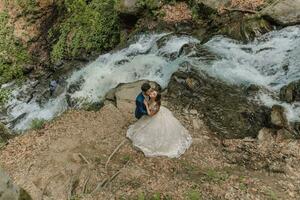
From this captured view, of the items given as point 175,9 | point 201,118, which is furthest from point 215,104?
Answer: point 175,9

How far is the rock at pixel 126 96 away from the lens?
11.8 m

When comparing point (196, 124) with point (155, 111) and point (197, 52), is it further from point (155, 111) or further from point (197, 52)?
point (197, 52)

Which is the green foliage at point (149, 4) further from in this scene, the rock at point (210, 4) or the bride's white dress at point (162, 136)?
the bride's white dress at point (162, 136)

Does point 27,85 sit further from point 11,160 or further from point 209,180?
point 209,180

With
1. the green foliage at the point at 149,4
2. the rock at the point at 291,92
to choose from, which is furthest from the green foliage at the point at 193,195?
the green foliage at the point at 149,4

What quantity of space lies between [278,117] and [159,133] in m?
2.97

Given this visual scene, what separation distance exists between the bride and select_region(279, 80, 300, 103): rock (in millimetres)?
2930

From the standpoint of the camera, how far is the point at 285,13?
1355cm

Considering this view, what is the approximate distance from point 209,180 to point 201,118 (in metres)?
2.48

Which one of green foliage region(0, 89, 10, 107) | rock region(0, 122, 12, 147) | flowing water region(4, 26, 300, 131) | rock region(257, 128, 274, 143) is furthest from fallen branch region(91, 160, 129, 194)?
green foliage region(0, 89, 10, 107)

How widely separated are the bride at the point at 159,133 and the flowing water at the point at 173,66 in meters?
2.79

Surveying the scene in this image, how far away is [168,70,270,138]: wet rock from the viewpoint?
10.7 m

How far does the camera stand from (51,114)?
13.9m

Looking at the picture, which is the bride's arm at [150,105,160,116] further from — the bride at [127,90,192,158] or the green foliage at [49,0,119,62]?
the green foliage at [49,0,119,62]
